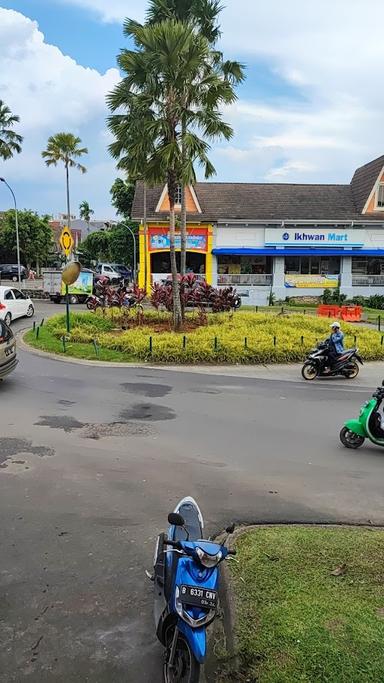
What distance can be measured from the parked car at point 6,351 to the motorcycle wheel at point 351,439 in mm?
6771

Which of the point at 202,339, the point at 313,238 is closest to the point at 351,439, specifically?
the point at 202,339

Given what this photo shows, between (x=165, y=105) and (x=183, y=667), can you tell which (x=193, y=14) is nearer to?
(x=165, y=105)

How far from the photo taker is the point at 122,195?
5238 centimetres

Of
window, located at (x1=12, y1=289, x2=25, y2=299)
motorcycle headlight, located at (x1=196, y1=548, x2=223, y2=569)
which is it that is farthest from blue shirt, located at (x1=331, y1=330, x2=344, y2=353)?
window, located at (x1=12, y1=289, x2=25, y2=299)

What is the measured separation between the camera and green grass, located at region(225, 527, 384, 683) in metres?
3.13

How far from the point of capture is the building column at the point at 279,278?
115 feet

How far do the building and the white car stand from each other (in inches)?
437

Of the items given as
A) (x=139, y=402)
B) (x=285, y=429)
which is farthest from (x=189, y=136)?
(x=285, y=429)

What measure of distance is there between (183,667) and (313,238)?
33.6 metres

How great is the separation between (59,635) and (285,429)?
5.73m

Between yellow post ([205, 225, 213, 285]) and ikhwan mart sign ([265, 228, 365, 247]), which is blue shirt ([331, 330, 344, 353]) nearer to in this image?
yellow post ([205, 225, 213, 285])

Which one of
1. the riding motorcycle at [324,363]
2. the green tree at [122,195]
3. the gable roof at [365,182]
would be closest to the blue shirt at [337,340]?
the riding motorcycle at [324,363]

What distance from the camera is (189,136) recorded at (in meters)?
17.3

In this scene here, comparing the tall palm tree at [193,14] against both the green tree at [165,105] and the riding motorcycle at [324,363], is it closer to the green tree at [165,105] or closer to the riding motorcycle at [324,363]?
the green tree at [165,105]
